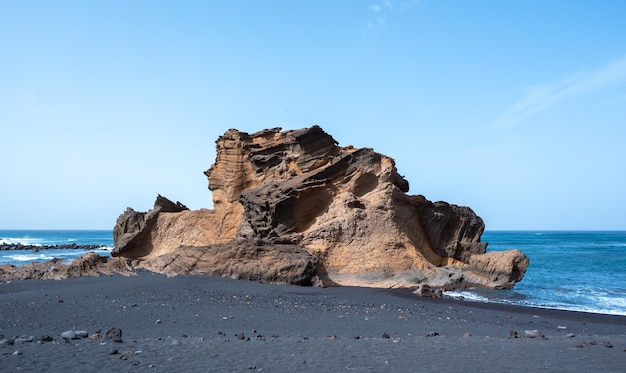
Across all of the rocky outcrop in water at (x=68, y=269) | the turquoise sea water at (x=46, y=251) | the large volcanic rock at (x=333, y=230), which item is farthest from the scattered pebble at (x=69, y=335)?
the turquoise sea water at (x=46, y=251)

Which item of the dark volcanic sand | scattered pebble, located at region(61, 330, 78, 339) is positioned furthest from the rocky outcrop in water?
scattered pebble, located at region(61, 330, 78, 339)

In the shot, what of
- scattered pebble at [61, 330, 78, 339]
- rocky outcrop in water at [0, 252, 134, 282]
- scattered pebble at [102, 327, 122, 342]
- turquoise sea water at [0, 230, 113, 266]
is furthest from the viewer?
turquoise sea water at [0, 230, 113, 266]

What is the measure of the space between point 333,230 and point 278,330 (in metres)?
9.02

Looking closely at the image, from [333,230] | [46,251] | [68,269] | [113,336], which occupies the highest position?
[333,230]

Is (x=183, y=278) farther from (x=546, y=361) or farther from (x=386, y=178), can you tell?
(x=546, y=361)

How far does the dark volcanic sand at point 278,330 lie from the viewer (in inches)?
284

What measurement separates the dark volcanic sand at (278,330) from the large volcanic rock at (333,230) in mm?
1344

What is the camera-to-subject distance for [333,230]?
747 inches

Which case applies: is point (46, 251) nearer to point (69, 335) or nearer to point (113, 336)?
point (69, 335)

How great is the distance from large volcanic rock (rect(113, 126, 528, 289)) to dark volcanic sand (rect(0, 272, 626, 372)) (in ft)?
4.41

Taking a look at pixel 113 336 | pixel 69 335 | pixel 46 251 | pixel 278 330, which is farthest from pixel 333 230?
pixel 46 251

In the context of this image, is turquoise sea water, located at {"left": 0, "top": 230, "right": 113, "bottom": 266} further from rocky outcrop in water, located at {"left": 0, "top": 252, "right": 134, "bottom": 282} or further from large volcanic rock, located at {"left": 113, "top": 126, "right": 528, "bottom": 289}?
large volcanic rock, located at {"left": 113, "top": 126, "right": 528, "bottom": 289}

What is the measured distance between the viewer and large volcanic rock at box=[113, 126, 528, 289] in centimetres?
1823

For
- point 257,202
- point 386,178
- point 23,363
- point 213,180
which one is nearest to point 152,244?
point 213,180
